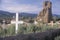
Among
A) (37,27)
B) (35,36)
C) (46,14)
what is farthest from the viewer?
(46,14)

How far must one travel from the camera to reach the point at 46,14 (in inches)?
388

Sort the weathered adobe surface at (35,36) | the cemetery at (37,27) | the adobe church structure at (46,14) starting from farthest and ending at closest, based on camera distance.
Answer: the adobe church structure at (46,14), the cemetery at (37,27), the weathered adobe surface at (35,36)

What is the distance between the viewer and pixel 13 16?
8352 millimetres

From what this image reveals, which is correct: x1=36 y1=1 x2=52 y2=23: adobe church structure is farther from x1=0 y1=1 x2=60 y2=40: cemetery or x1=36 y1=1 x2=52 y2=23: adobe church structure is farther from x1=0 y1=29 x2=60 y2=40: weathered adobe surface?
x1=0 y1=29 x2=60 y2=40: weathered adobe surface

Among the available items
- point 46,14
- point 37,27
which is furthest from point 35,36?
point 46,14

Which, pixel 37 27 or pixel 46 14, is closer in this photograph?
pixel 37 27

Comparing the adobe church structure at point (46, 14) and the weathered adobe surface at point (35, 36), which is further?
the adobe church structure at point (46, 14)

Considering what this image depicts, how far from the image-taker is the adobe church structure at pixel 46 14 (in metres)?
9.66

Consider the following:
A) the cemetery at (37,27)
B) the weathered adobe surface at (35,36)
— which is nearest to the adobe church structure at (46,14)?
the cemetery at (37,27)

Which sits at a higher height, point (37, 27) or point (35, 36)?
point (35, 36)

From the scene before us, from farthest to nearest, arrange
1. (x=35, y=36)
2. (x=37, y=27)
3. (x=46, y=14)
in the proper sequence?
(x=46, y=14), (x=37, y=27), (x=35, y=36)

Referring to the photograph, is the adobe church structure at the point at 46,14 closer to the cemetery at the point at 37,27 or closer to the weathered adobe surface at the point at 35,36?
the cemetery at the point at 37,27

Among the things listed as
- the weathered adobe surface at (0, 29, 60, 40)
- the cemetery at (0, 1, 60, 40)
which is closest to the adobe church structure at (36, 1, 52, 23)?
the cemetery at (0, 1, 60, 40)

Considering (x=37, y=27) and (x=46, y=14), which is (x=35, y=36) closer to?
(x=37, y=27)
